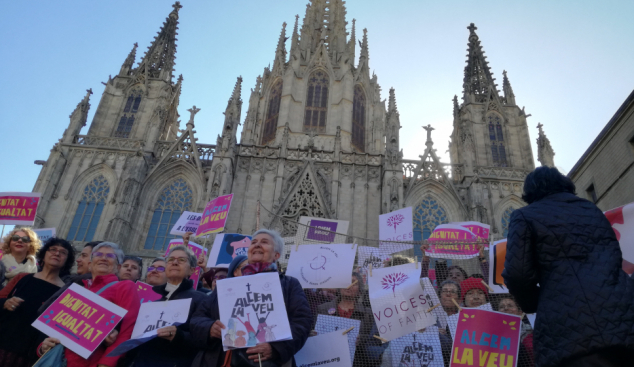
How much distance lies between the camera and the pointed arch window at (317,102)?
2373 centimetres

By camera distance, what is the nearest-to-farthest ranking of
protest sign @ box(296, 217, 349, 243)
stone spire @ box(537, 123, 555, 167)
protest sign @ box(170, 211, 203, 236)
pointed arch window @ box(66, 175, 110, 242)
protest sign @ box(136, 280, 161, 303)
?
protest sign @ box(136, 280, 161, 303) → protest sign @ box(296, 217, 349, 243) → protest sign @ box(170, 211, 203, 236) → pointed arch window @ box(66, 175, 110, 242) → stone spire @ box(537, 123, 555, 167)

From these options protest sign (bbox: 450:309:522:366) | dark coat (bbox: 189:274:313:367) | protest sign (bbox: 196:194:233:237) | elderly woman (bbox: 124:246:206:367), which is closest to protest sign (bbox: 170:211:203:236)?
protest sign (bbox: 196:194:233:237)

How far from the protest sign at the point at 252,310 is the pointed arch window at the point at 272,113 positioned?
1983 centimetres

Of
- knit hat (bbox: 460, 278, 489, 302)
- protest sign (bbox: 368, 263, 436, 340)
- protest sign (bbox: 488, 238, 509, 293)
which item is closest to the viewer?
protest sign (bbox: 368, 263, 436, 340)

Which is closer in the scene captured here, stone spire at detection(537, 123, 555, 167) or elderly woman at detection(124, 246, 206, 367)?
elderly woman at detection(124, 246, 206, 367)

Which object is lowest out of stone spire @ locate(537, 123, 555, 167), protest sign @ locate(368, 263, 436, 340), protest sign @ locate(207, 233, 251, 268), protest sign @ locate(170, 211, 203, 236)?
protest sign @ locate(368, 263, 436, 340)

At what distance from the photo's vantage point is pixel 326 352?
458 centimetres

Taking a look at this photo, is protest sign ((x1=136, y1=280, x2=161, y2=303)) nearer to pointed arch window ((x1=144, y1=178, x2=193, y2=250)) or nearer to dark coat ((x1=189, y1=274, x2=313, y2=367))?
dark coat ((x1=189, y1=274, x2=313, y2=367))

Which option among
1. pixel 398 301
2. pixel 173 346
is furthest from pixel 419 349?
pixel 173 346

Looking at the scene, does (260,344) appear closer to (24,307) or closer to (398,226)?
(24,307)

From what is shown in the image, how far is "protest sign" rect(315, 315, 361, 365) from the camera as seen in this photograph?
5.07 meters

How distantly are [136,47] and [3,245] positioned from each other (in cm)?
2589

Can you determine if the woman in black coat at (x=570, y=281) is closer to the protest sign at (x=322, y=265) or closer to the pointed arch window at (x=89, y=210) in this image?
the protest sign at (x=322, y=265)

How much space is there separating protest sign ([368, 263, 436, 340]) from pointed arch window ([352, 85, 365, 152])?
1810cm
